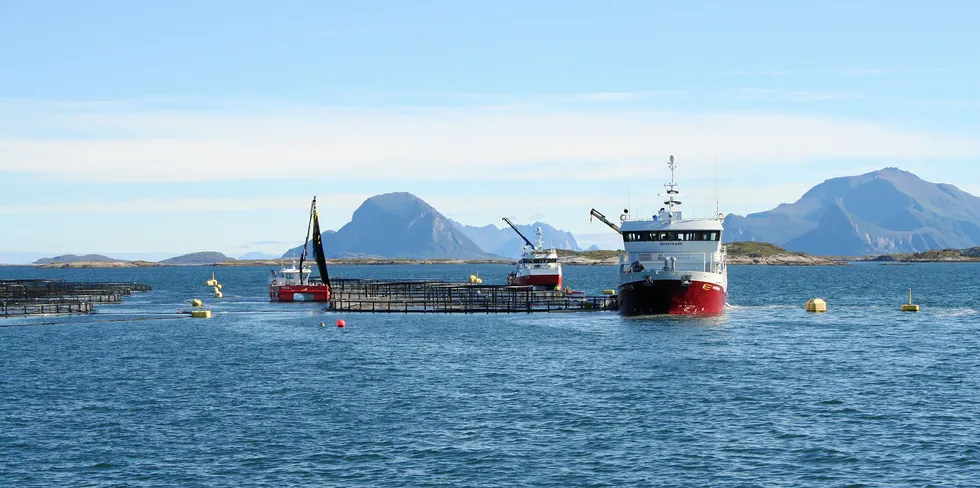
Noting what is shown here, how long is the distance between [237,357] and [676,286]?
41.7 meters

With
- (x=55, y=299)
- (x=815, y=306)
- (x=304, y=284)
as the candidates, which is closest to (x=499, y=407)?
(x=815, y=306)

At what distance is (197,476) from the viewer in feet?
124

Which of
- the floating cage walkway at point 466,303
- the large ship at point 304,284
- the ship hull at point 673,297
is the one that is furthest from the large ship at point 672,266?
the large ship at point 304,284

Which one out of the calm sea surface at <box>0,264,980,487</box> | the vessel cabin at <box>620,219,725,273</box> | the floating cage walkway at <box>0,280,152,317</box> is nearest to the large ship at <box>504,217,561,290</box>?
the floating cage walkway at <box>0,280,152,317</box>

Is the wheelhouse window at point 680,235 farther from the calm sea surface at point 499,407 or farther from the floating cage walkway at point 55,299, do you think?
the floating cage walkway at point 55,299

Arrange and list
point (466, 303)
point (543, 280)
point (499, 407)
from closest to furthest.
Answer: point (499, 407) < point (466, 303) < point (543, 280)

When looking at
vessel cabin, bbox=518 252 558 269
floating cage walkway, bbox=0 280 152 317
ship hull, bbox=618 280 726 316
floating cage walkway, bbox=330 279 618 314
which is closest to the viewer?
ship hull, bbox=618 280 726 316

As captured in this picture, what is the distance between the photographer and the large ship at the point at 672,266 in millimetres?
95812

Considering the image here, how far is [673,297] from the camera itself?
95.8 m

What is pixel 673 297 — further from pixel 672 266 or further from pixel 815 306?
pixel 815 306

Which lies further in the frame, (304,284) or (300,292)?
(304,284)

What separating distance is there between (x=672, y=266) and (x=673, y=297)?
9.56ft

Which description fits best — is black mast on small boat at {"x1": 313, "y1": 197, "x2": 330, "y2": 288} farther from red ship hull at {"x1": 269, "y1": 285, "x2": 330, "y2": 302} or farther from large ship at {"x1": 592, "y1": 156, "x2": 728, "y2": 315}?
large ship at {"x1": 592, "y1": 156, "x2": 728, "y2": 315}

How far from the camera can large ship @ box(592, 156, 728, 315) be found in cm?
9581
